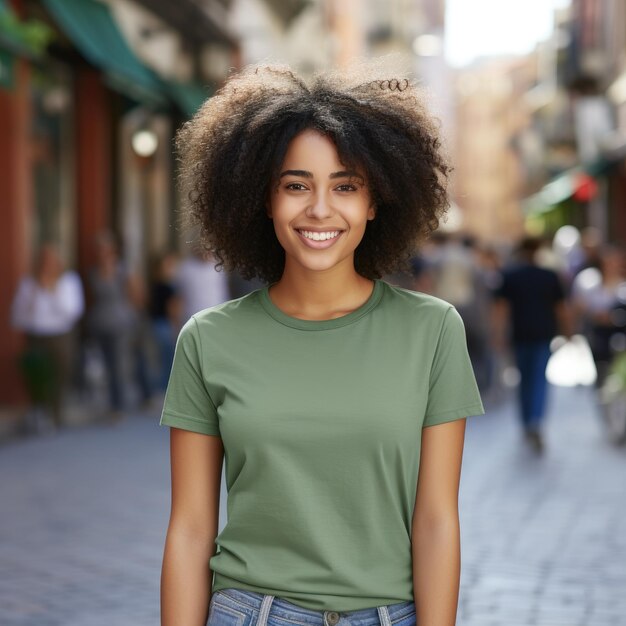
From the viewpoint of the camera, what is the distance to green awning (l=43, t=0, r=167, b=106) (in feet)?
50.1

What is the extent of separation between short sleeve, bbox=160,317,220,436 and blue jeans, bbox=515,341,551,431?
9.47 meters

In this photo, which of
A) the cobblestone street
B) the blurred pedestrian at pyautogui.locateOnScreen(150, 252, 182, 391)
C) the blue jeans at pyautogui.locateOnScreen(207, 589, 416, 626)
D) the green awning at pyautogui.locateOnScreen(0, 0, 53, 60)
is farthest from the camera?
the blurred pedestrian at pyautogui.locateOnScreen(150, 252, 182, 391)

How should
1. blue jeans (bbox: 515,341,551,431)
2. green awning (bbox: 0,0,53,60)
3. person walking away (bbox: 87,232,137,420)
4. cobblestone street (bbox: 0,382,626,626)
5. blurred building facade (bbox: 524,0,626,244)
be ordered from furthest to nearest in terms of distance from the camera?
1. blurred building facade (bbox: 524,0,626,244)
2. person walking away (bbox: 87,232,137,420)
3. blue jeans (bbox: 515,341,551,431)
4. green awning (bbox: 0,0,53,60)
5. cobblestone street (bbox: 0,382,626,626)

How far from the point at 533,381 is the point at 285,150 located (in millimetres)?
9647

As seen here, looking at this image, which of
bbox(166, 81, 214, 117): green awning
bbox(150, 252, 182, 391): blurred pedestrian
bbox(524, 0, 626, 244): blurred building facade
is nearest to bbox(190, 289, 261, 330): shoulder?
bbox(150, 252, 182, 391): blurred pedestrian

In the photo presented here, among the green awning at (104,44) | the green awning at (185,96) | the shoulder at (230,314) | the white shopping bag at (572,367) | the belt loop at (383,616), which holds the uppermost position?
the green awning at (104,44)

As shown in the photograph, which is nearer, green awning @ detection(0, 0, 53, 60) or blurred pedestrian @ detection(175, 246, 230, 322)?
green awning @ detection(0, 0, 53, 60)

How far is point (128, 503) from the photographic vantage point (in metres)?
8.80

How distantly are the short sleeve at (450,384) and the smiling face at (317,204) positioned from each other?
24 cm

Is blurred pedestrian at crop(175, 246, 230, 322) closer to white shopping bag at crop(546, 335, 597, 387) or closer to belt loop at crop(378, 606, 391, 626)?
→ white shopping bag at crop(546, 335, 597, 387)

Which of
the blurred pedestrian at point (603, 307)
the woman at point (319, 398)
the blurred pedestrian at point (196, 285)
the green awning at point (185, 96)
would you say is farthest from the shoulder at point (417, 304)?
the green awning at point (185, 96)

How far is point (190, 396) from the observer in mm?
2555

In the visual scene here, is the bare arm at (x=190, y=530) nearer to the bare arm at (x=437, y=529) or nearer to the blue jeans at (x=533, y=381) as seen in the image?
the bare arm at (x=437, y=529)

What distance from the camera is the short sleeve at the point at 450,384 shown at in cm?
251
